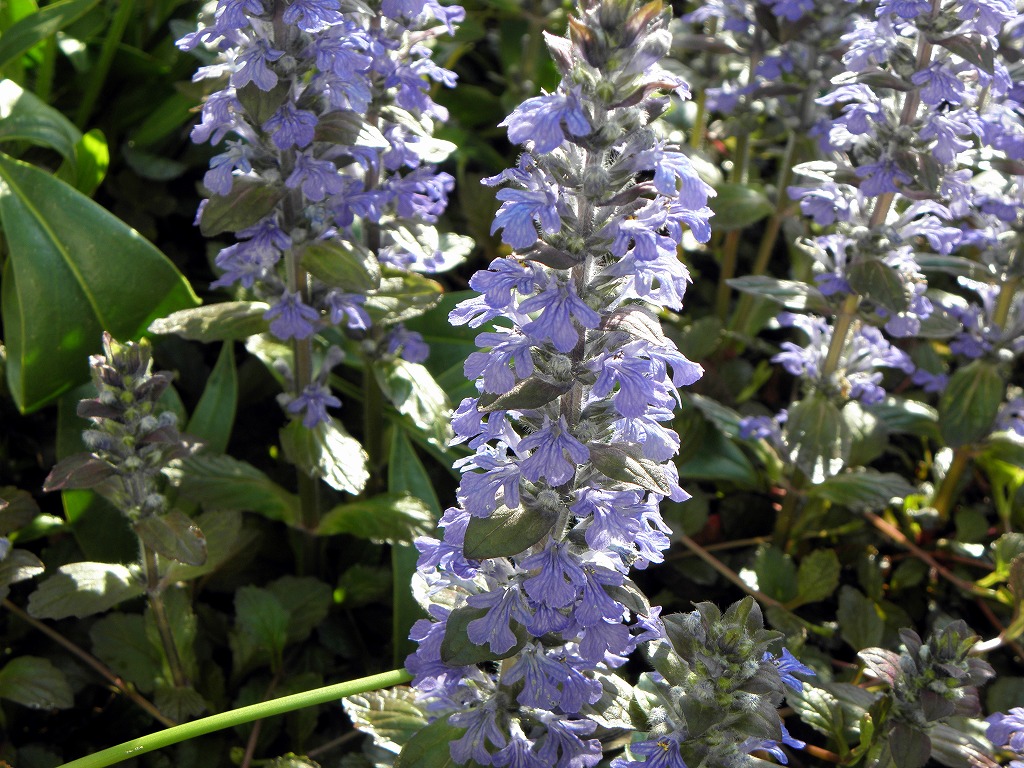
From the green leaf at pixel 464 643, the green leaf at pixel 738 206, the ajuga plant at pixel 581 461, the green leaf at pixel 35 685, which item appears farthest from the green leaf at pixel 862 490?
the green leaf at pixel 35 685

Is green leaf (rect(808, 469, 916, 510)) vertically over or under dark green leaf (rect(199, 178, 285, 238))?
under

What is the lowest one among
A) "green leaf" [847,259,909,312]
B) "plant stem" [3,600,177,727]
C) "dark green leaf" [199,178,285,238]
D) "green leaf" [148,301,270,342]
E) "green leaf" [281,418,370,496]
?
"plant stem" [3,600,177,727]

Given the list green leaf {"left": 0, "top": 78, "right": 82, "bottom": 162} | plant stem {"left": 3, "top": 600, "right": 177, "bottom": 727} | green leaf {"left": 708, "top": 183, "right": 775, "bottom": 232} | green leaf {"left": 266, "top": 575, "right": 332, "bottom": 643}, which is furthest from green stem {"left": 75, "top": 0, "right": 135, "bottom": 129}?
green leaf {"left": 708, "top": 183, "right": 775, "bottom": 232}

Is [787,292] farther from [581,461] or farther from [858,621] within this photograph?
[581,461]

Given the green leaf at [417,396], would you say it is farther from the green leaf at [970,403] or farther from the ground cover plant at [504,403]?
the green leaf at [970,403]

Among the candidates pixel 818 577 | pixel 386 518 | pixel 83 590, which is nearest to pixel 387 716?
pixel 386 518

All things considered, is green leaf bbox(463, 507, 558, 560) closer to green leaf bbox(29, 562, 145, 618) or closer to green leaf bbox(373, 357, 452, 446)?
green leaf bbox(373, 357, 452, 446)
